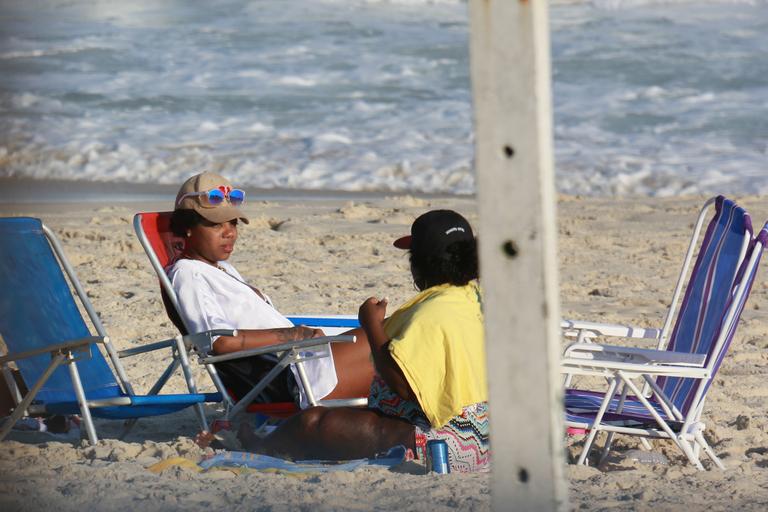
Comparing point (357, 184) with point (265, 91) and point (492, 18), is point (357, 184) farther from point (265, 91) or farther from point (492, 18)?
point (492, 18)

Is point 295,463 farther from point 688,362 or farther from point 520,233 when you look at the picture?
point 520,233

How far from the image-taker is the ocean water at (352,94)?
1261 cm

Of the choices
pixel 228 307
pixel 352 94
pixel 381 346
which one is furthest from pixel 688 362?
pixel 352 94

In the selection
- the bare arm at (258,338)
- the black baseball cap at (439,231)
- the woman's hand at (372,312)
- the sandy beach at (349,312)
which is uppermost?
the black baseball cap at (439,231)

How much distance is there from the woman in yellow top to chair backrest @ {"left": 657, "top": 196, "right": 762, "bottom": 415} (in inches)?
31.0

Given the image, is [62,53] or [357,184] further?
[62,53]

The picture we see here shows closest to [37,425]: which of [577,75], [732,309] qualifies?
[732,309]

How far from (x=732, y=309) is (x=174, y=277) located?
79.7 inches

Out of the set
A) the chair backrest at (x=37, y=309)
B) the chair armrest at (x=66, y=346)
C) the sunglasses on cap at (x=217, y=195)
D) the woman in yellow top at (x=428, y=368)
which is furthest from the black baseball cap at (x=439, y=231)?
the chair backrest at (x=37, y=309)

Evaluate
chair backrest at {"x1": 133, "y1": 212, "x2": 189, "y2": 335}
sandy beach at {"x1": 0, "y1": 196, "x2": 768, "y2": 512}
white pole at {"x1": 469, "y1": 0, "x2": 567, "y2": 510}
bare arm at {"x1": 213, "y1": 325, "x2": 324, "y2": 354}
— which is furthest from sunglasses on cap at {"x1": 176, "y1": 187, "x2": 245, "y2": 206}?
white pole at {"x1": 469, "y1": 0, "x2": 567, "y2": 510}

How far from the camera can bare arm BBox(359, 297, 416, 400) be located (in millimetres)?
3477

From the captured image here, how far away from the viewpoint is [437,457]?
12.0 feet

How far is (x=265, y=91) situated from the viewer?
1647 cm

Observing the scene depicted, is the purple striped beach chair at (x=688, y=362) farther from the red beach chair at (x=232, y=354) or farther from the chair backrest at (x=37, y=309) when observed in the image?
the chair backrest at (x=37, y=309)
